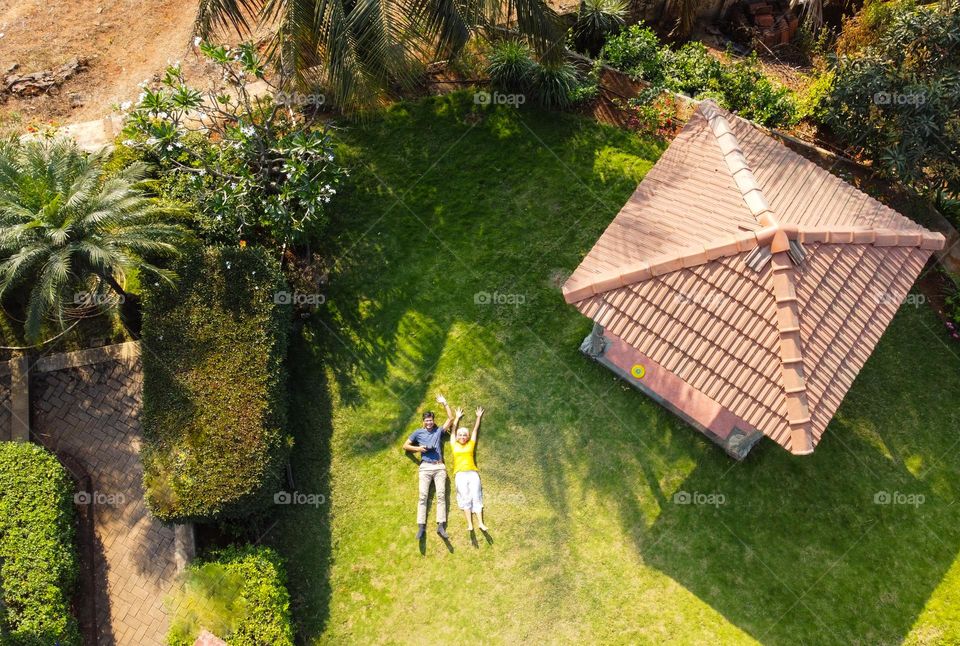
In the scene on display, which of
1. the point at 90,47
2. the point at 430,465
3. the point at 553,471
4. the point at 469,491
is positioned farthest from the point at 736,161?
the point at 90,47

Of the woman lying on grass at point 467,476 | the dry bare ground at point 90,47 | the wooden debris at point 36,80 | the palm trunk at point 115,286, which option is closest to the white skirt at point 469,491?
the woman lying on grass at point 467,476

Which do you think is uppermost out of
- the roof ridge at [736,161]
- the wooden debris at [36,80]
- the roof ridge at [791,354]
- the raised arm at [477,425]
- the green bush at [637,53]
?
the green bush at [637,53]

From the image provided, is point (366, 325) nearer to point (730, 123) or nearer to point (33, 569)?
point (33, 569)

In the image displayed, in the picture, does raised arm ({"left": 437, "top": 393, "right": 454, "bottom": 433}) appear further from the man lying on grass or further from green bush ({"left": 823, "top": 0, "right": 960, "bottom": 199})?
green bush ({"left": 823, "top": 0, "right": 960, "bottom": 199})

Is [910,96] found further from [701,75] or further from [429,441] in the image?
[429,441]

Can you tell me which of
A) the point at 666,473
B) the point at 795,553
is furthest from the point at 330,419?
the point at 795,553

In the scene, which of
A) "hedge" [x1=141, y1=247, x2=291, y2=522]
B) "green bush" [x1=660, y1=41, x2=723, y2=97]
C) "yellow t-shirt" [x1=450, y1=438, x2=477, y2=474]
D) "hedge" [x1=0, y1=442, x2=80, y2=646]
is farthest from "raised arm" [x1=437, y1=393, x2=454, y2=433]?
"green bush" [x1=660, y1=41, x2=723, y2=97]

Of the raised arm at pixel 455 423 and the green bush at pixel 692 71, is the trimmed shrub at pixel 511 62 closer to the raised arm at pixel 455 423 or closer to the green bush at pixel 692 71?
the green bush at pixel 692 71
